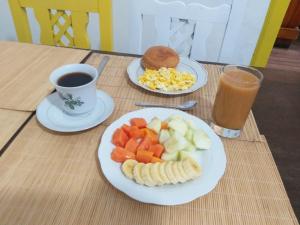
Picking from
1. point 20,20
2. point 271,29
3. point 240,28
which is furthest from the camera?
point 240,28

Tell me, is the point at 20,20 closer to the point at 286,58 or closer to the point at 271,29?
the point at 271,29

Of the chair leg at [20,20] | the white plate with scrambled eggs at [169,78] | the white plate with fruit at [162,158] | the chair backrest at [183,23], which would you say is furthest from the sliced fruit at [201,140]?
the chair leg at [20,20]

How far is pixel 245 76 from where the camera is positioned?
2.06ft

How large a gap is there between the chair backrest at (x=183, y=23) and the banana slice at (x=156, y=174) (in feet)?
3.04

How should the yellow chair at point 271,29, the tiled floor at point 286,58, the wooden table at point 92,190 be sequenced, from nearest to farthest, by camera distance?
the wooden table at point 92,190, the yellow chair at point 271,29, the tiled floor at point 286,58

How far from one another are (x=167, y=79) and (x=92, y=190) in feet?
1.47

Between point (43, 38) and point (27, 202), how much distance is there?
42.3 inches

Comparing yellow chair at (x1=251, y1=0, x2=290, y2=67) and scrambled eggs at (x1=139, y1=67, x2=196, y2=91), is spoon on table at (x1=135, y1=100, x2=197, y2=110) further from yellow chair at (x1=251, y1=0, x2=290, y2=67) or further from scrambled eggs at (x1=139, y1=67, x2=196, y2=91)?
yellow chair at (x1=251, y1=0, x2=290, y2=67)

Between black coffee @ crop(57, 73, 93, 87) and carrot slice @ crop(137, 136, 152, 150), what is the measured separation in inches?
8.5

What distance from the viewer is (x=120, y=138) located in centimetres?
54

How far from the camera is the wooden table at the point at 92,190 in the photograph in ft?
1.42

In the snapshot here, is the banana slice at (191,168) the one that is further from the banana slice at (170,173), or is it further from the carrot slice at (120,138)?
the carrot slice at (120,138)

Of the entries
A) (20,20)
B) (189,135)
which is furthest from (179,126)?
(20,20)

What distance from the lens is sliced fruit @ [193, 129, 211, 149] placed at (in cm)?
54
